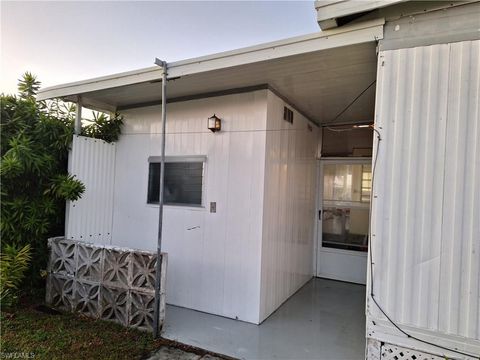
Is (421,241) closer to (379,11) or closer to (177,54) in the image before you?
(379,11)

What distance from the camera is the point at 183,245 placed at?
387cm

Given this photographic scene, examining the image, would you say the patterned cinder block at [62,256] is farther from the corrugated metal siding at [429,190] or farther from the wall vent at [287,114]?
the corrugated metal siding at [429,190]

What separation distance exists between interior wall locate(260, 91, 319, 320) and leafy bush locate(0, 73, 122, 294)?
2539 mm

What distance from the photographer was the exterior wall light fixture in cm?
363

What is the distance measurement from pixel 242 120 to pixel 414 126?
6.42 feet

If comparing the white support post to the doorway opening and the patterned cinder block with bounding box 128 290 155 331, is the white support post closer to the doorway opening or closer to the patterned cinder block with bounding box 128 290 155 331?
the patterned cinder block with bounding box 128 290 155 331

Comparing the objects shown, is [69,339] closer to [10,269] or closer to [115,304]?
[115,304]

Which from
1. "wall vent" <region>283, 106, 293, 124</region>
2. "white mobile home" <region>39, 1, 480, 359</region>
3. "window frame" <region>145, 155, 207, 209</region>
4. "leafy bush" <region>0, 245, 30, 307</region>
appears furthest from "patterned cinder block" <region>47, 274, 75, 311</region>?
"wall vent" <region>283, 106, 293, 124</region>

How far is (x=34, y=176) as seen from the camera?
380cm

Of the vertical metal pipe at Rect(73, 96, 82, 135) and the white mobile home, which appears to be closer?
the white mobile home

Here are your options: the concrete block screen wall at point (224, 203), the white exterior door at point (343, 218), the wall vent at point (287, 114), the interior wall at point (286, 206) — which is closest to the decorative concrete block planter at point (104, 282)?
the concrete block screen wall at point (224, 203)

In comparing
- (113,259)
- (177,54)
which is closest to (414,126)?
(113,259)

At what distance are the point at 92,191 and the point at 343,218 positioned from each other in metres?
4.14

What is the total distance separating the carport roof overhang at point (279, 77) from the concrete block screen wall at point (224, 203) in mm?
189
